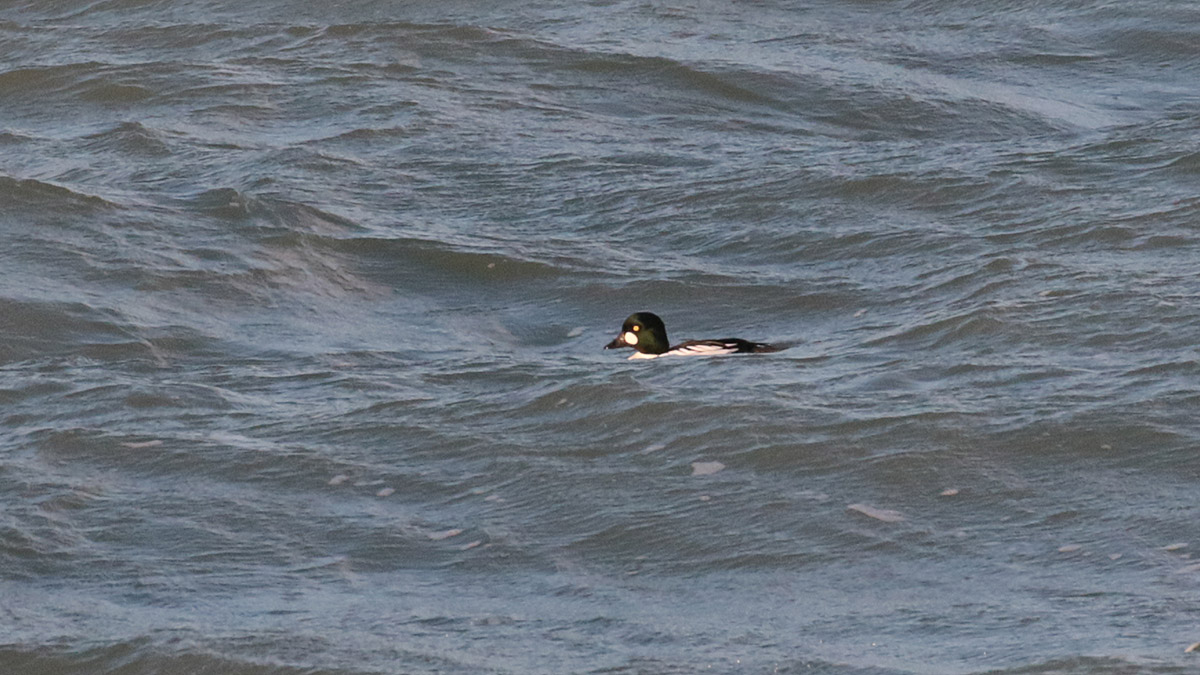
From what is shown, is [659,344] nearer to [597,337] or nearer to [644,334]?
[644,334]

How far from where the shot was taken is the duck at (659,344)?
27.7ft

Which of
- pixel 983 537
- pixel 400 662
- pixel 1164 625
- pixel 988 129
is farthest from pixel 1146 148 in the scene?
pixel 400 662

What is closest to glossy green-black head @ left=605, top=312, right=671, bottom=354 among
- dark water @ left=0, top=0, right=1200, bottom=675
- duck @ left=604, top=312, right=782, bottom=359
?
duck @ left=604, top=312, right=782, bottom=359

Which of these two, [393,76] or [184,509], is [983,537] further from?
[393,76]

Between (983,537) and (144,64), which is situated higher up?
(144,64)

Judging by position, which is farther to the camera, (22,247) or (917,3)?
(917,3)

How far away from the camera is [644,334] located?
8.57 meters

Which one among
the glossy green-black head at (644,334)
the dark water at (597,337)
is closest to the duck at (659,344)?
the glossy green-black head at (644,334)

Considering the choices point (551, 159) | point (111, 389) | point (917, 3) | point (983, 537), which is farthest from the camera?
point (917, 3)

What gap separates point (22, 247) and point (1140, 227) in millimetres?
5769

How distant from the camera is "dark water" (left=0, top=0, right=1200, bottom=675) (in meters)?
5.98

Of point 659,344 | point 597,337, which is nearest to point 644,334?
point 659,344

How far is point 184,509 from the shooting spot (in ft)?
23.2

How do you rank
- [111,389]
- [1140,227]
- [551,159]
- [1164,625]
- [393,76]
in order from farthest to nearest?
[393,76] → [551,159] → [1140,227] → [111,389] → [1164,625]
